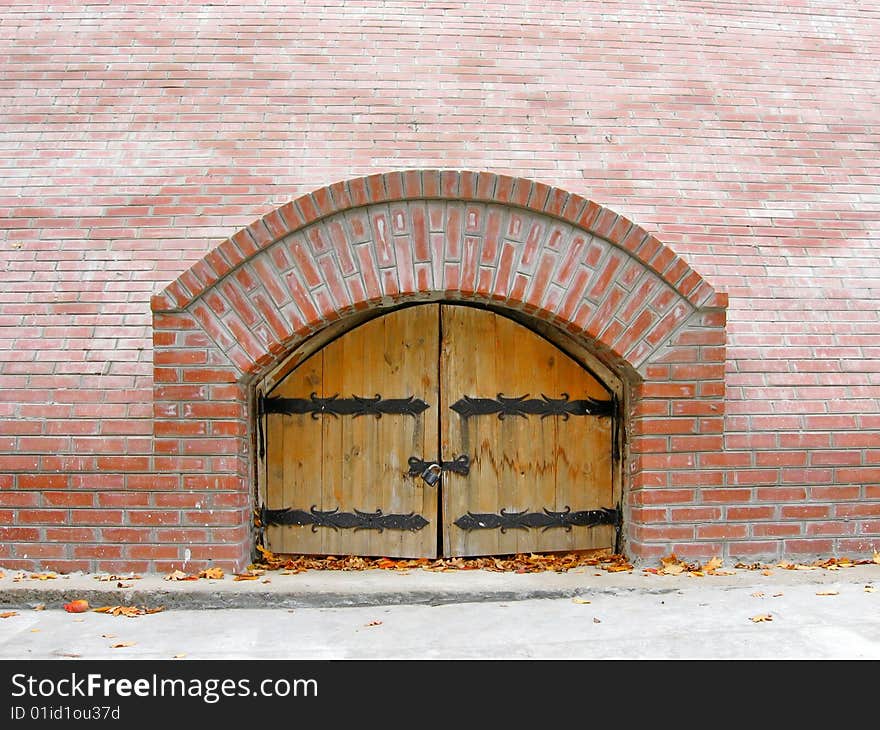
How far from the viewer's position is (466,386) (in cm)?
539

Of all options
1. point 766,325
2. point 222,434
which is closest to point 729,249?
point 766,325

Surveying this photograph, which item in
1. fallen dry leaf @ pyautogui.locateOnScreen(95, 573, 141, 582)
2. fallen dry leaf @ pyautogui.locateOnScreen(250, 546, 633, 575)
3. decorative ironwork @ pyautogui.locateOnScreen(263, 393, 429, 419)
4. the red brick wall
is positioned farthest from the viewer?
decorative ironwork @ pyautogui.locateOnScreen(263, 393, 429, 419)

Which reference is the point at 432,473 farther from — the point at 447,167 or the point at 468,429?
the point at 447,167

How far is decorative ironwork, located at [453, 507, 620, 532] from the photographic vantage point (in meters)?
5.39

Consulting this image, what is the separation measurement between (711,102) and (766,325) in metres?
2.10

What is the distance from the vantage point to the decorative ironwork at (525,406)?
17.6 ft

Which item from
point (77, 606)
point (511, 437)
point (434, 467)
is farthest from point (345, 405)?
point (77, 606)

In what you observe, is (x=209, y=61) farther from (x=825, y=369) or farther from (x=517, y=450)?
(x=825, y=369)

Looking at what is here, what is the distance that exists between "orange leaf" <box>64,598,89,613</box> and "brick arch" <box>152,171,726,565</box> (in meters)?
0.62

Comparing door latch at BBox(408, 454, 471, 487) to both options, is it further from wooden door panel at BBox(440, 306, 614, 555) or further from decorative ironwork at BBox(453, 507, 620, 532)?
decorative ironwork at BBox(453, 507, 620, 532)

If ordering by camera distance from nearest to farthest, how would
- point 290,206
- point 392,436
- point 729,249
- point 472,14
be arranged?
point 290,206 < point 392,436 < point 729,249 < point 472,14

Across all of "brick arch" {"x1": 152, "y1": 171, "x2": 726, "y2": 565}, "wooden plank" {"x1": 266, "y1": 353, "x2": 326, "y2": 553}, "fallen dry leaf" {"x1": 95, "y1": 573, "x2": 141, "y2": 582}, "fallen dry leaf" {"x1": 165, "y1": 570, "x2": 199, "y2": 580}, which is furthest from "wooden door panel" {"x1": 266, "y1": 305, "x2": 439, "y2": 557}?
"fallen dry leaf" {"x1": 95, "y1": 573, "x2": 141, "y2": 582}

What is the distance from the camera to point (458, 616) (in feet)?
14.5

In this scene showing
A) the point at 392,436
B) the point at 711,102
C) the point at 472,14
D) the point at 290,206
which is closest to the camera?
the point at 290,206
